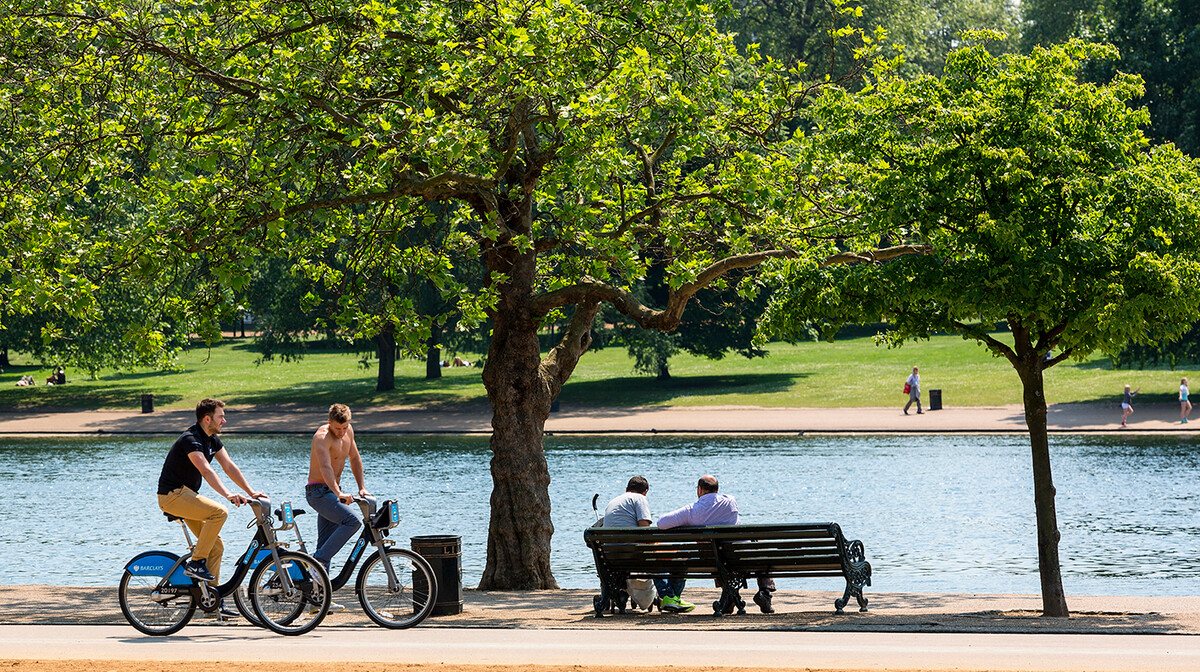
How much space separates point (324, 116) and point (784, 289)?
4825 mm

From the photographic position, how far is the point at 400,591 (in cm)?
975

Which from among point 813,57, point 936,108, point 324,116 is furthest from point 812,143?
point 813,57

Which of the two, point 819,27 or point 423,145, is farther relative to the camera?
point 819,27

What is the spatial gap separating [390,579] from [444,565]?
2.68 feet

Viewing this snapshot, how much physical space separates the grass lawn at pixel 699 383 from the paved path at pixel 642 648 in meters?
34.0

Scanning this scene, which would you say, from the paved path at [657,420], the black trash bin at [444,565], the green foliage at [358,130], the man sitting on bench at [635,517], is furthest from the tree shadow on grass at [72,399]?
the black trash bin at [444,565]

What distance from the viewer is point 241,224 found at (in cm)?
1328

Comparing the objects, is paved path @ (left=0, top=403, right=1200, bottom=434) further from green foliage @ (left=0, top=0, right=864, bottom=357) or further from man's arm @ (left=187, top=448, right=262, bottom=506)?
man's arm @ (left=187, top=448, right=262, bottom=506)

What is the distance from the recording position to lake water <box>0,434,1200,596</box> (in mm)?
15695

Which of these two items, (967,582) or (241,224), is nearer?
(241,224)

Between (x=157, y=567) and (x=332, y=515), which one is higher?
(x=332, y=515)

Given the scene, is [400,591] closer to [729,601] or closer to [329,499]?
[329,499]

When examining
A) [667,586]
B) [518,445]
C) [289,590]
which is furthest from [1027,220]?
[289,590]

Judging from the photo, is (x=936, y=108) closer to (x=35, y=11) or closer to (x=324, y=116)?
(x=324, y=116)
